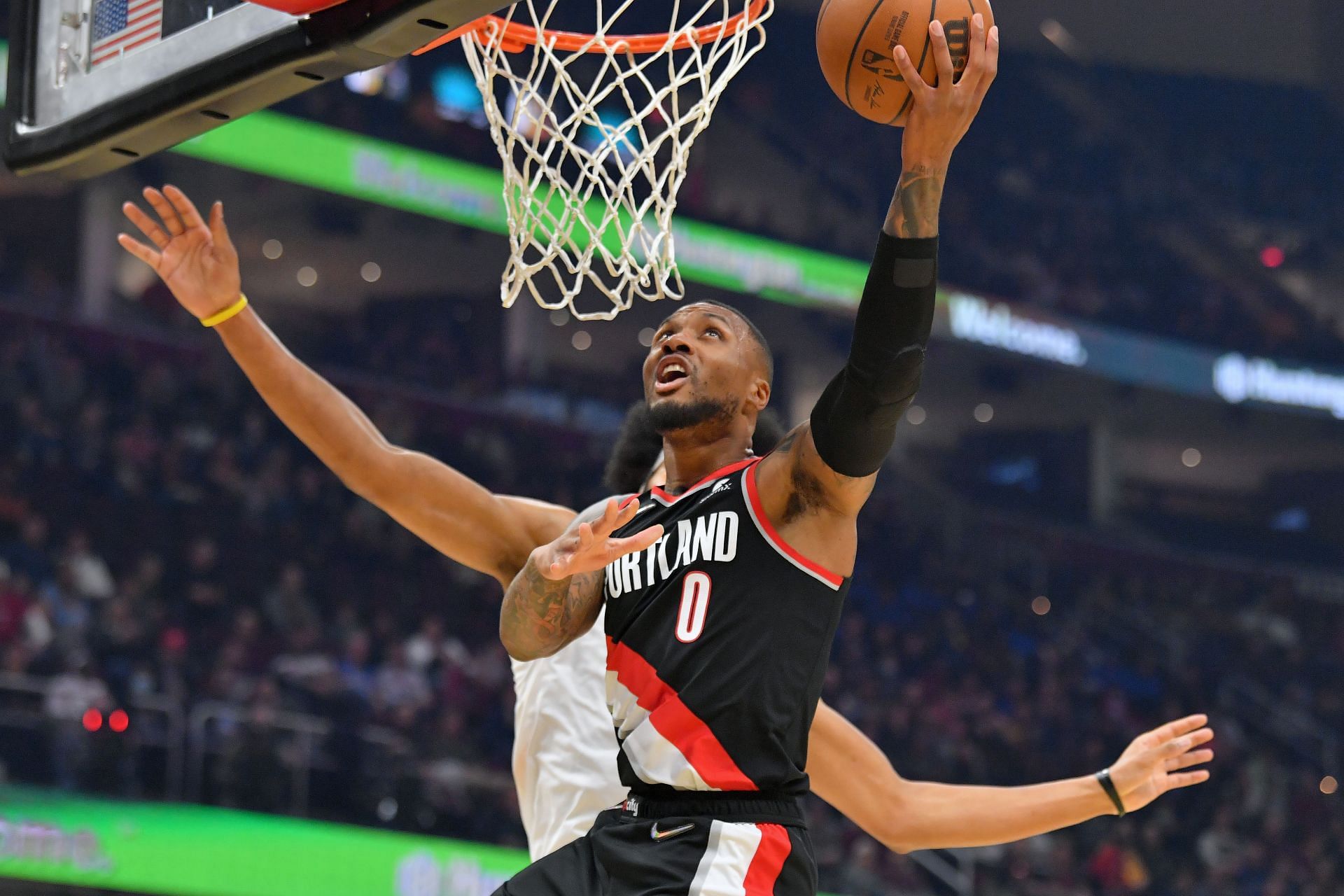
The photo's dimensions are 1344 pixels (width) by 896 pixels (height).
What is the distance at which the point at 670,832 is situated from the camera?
2.78 meters

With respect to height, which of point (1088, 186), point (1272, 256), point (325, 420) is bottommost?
point (1272, 256)

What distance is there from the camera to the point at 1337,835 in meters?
15.6

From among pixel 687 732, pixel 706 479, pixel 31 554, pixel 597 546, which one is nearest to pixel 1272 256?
pixel 31 554

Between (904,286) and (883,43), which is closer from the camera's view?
(904,286)

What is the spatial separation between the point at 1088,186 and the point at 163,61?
1937cm

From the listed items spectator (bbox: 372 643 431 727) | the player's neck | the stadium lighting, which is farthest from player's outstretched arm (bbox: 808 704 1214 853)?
the stadium lighting

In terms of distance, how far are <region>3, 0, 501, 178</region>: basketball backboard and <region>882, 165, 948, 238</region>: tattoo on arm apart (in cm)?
78

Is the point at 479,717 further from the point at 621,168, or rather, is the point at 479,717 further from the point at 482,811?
the point at 621,168

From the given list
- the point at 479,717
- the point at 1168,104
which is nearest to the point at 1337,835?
the point at 479,717

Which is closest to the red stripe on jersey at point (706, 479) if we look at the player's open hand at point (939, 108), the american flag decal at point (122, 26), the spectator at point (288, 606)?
the player's open hand at point (939, 108)

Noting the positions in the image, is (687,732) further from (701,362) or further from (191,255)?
(191,255)

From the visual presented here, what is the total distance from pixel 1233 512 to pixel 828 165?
7.78 m

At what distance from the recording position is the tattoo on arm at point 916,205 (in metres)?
2.69

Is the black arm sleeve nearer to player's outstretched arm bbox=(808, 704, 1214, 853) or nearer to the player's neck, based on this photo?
the player's neck
